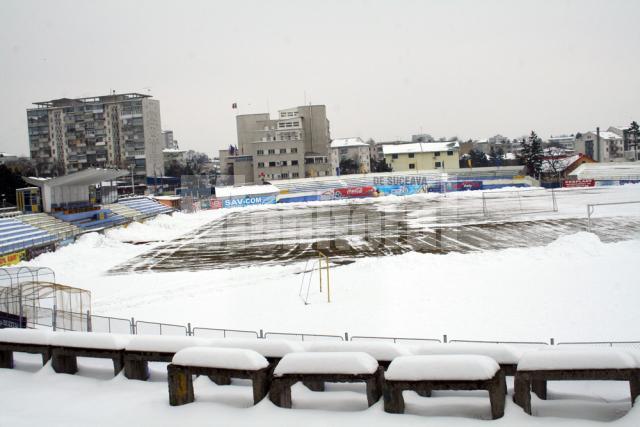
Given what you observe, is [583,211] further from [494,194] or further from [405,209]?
[494,194]

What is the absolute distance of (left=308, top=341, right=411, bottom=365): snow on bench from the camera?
276 inches

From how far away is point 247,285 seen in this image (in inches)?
924

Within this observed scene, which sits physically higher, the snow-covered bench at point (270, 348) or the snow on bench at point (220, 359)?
the snow on bench at point (220, 359)

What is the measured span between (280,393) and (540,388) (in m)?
3.04

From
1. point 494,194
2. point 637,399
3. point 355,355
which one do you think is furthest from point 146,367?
point 494,194

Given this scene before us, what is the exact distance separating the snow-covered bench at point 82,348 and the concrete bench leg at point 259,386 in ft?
7.80

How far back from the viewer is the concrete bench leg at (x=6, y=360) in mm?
8344

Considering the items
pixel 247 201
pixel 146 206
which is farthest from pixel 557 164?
pixel 146 206

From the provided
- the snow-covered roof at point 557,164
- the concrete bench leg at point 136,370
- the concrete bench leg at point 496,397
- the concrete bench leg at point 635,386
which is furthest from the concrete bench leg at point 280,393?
the snow-covered roof at point 557,164

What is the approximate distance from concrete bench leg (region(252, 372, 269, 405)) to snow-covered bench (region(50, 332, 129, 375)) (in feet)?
7.80

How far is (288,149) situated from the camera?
102 metres

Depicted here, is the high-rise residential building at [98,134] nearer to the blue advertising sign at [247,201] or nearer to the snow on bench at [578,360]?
the blue advertising sign at [247,201]

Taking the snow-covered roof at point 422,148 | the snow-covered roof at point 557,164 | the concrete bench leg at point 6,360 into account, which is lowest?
the concrete bench leg at point 6,360

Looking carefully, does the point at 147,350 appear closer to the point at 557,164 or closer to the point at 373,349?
the point at 373,349
